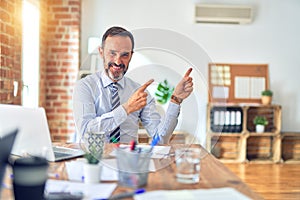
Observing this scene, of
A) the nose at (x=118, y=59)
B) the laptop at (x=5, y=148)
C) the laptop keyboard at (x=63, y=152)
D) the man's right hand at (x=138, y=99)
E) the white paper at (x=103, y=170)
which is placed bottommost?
the white paper at (x=103, y=170)

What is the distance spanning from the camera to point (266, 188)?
3582 mm

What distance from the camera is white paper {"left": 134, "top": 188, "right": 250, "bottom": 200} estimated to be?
Answer: 37.8 inches

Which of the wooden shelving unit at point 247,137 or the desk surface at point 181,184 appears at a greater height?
the desk surface at point 181,184

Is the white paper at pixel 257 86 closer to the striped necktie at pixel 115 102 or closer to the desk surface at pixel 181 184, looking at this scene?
the striped necktie at pixel 115 102

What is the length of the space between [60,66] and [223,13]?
7.20 feet

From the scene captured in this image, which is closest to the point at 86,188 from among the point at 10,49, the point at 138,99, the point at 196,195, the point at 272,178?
the point at 196,195

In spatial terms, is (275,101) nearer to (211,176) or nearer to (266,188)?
(266,188)

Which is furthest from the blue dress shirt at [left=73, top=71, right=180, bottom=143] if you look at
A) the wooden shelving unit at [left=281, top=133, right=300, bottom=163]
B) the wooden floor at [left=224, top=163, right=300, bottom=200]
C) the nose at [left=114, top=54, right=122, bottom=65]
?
the wooden shelving unit at [left=281, top=133, right=300, bottom=163]

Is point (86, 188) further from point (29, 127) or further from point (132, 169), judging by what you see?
point (29, 127)

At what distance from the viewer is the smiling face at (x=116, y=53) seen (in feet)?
6.11

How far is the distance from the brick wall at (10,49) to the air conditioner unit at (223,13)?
2383 mm

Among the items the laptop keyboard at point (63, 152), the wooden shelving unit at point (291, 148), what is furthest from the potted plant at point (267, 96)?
the laptop keyboard at point (63, 152)

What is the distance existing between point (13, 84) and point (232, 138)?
2964mm

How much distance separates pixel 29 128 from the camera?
1295 mm
